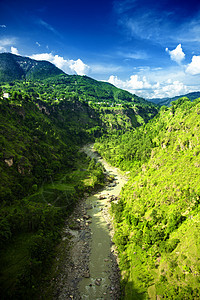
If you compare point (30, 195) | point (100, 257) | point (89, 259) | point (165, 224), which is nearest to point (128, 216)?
point (165, 224)

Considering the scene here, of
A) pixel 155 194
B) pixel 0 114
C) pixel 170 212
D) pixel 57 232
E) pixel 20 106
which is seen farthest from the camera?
pixel 20 106

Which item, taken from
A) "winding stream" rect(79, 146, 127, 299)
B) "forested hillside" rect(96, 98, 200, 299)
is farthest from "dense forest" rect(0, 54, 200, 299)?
"winding stream" rect(79, 146, 127, 299)

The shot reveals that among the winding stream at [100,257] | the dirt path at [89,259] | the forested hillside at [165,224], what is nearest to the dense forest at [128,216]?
the forested hillside at [165,224]

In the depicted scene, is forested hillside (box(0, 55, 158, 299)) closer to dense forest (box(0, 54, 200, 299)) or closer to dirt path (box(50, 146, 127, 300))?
dense forest (box(0, 54, 200, 299))

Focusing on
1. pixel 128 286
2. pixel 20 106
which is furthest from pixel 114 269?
pixel 20 106

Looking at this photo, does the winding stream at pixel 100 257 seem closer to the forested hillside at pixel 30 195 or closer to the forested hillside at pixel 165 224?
the forested hillside at pixel 165 224

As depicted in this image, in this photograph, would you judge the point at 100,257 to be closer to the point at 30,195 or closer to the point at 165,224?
the point at 165,224

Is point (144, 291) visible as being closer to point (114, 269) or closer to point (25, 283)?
point (114, 269)
